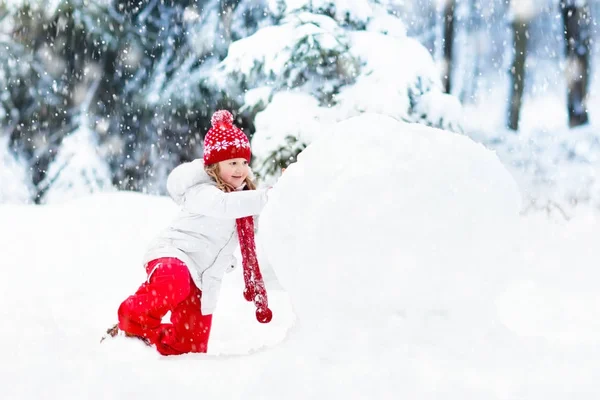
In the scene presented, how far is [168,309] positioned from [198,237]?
42cm

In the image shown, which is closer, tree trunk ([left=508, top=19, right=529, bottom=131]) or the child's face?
the child's face

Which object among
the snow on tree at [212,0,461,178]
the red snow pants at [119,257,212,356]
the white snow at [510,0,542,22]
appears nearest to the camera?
the red snow pants at [119,257,212,356]

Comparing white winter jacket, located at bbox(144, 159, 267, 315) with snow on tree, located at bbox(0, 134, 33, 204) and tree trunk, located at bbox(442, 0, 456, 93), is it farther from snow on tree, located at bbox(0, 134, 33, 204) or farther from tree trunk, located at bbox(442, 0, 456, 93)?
tree trunk, located at bbox(442, 0, 456, 93)

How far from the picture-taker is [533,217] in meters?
6.49

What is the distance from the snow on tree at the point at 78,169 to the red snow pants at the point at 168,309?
4.40m

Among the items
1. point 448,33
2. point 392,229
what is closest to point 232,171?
point 392,229

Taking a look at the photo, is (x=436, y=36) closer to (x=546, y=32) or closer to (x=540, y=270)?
(x=546, y=32)

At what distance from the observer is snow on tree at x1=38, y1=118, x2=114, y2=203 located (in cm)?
710

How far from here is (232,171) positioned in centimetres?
316

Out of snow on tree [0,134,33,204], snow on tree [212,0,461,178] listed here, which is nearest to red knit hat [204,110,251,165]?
snow on tree [212,0,461,178]

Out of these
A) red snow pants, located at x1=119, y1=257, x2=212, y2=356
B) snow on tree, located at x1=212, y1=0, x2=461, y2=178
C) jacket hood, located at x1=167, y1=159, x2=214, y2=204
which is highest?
snow on tree, located at x1=212, y1=0, x2=461, y2=178

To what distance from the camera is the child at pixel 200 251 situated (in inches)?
113

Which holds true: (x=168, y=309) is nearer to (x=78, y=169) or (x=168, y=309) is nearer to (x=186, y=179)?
(x=186, y=179)

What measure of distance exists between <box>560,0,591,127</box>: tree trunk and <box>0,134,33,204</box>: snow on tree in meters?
8.54
